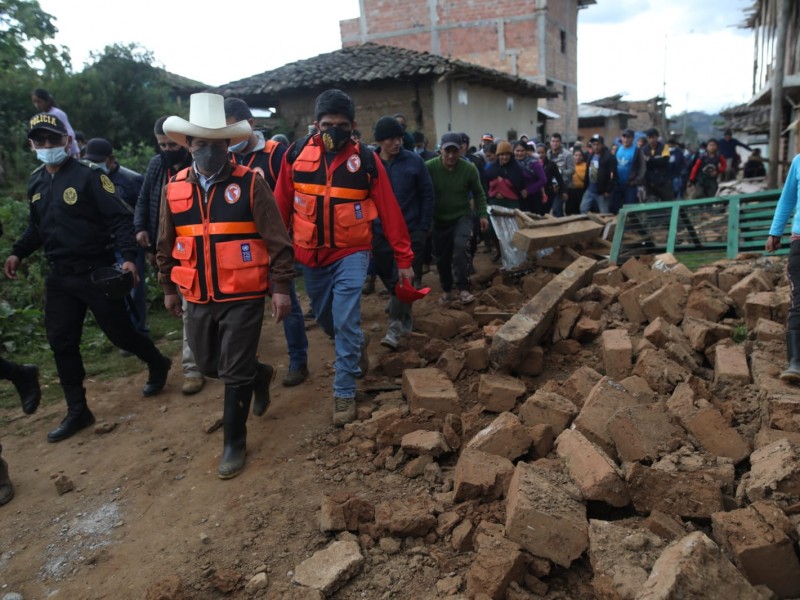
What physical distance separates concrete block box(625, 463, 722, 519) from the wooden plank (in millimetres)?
4670

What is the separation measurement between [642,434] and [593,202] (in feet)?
25.3

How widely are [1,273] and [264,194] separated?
18.1 feet

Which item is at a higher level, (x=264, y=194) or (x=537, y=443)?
(x=264, y=194)

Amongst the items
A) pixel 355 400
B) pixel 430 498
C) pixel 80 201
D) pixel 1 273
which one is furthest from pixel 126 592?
pixel 1 273

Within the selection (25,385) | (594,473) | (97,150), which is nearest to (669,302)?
(594,473)

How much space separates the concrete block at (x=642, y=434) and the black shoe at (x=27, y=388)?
378cm

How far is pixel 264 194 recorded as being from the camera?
138 inches

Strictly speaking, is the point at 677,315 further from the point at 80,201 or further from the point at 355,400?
the point at 80,201

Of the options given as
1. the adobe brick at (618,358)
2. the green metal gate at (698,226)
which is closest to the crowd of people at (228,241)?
the adobe brick at (618,358)

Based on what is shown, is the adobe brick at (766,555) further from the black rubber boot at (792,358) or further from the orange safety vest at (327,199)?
the orange safety vest at (327,199)

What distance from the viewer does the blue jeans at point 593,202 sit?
997 cm

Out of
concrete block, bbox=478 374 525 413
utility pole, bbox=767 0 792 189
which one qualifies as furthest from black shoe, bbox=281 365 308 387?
utility pole, bbox=767 0 792 189

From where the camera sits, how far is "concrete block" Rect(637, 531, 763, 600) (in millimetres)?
1938

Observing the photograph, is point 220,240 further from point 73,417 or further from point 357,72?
point 357,72
